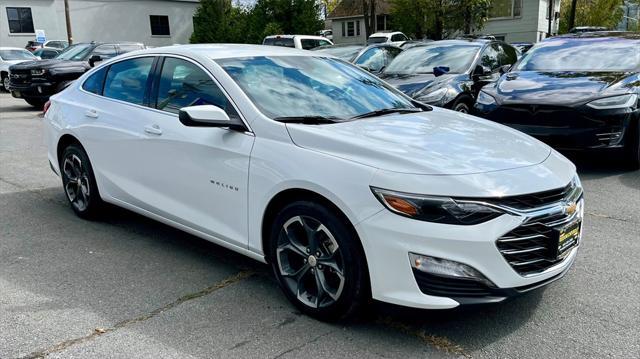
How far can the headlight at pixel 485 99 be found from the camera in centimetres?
703

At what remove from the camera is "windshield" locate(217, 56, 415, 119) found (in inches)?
146

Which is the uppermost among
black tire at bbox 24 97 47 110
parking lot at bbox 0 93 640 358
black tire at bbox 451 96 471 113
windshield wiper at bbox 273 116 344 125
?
windshield wiper at bbox 273 116 344 125

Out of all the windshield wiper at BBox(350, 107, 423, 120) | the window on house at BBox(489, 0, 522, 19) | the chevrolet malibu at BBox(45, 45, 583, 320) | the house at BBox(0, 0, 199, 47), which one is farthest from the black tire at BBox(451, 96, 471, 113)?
the window on house at BBox(489, 0, 522, 19)

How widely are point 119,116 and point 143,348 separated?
2.20 m

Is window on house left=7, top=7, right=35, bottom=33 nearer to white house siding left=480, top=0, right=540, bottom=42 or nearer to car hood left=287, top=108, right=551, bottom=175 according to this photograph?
white house siding left=480, top=0, right=540, bottom=42

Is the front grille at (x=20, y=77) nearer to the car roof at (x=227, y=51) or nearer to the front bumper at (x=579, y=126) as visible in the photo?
the car roof at (x=227, y=51)

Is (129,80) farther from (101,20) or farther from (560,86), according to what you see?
(101,20)

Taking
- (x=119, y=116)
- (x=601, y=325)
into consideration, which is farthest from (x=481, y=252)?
(x=119, y=116)

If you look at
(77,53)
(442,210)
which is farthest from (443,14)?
(442,210)

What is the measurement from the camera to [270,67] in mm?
4062

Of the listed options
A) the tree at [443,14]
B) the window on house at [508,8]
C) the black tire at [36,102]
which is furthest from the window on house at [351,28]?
the black tire at [36,102]

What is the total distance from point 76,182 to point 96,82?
0.95m

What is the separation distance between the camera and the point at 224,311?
11.3ft

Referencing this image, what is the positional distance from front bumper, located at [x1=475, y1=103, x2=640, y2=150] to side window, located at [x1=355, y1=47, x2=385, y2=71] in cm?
522
